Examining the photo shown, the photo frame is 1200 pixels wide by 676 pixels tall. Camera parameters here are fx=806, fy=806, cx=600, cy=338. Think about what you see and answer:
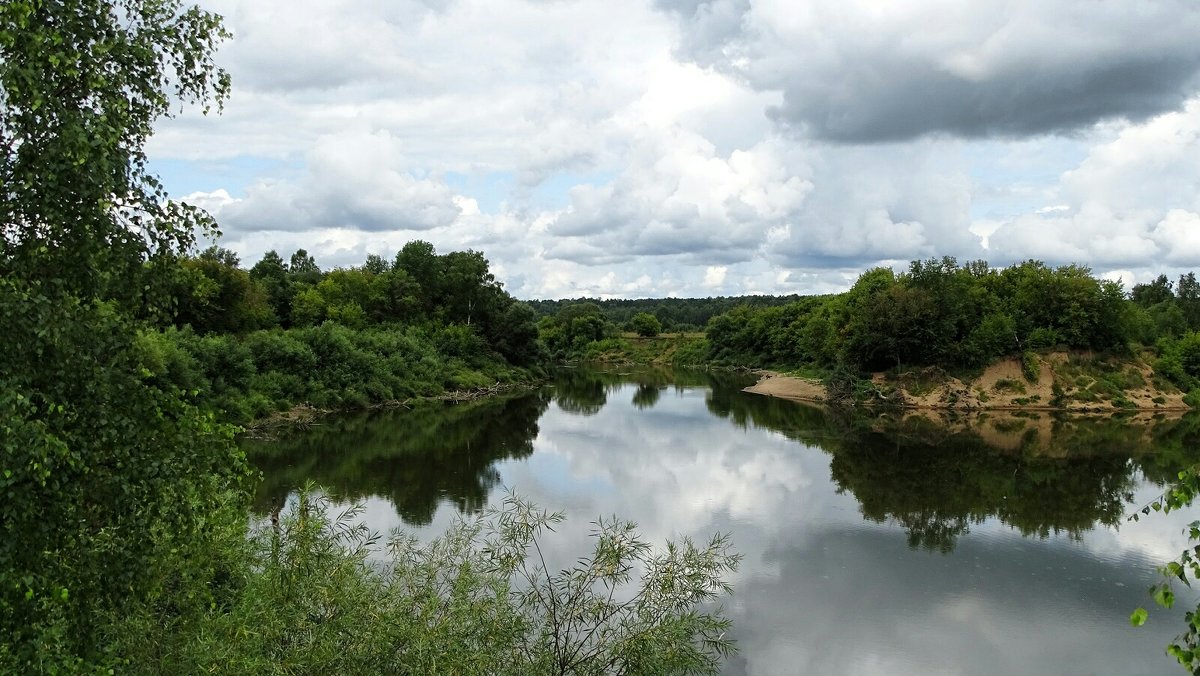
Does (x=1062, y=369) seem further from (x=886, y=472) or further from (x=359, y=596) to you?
(x=359, y=596)

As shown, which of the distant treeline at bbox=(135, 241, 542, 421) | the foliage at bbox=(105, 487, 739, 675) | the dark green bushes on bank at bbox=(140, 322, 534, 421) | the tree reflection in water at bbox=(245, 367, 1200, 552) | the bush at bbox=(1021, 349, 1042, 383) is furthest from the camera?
the bush at bbox=(1021, 349, 1042, 383)

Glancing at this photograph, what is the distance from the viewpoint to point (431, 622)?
9438 mm

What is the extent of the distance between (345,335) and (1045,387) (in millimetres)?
47424

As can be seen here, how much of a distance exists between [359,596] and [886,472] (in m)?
27.9

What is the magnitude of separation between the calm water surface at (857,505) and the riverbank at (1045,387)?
4917 mm

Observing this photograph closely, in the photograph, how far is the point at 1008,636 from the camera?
16.1 meters

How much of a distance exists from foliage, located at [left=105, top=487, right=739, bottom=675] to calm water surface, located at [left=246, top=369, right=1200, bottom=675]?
18.9ft

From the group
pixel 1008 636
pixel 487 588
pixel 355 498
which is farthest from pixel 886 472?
pixel 487 588

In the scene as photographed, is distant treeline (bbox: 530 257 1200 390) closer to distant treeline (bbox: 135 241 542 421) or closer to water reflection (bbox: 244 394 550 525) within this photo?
water reflection (bbox: 244 394 550 525)

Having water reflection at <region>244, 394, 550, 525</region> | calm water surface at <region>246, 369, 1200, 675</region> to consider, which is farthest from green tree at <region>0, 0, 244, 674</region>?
water reflection at <region>244, 394, 550, 525</region>

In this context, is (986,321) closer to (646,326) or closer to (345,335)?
(345,335)

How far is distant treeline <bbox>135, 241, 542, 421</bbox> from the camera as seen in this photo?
39.4 m

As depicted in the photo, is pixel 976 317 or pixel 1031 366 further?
pixel 976 317

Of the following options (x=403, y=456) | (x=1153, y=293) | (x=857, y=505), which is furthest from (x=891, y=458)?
(x=1153, y=293)
